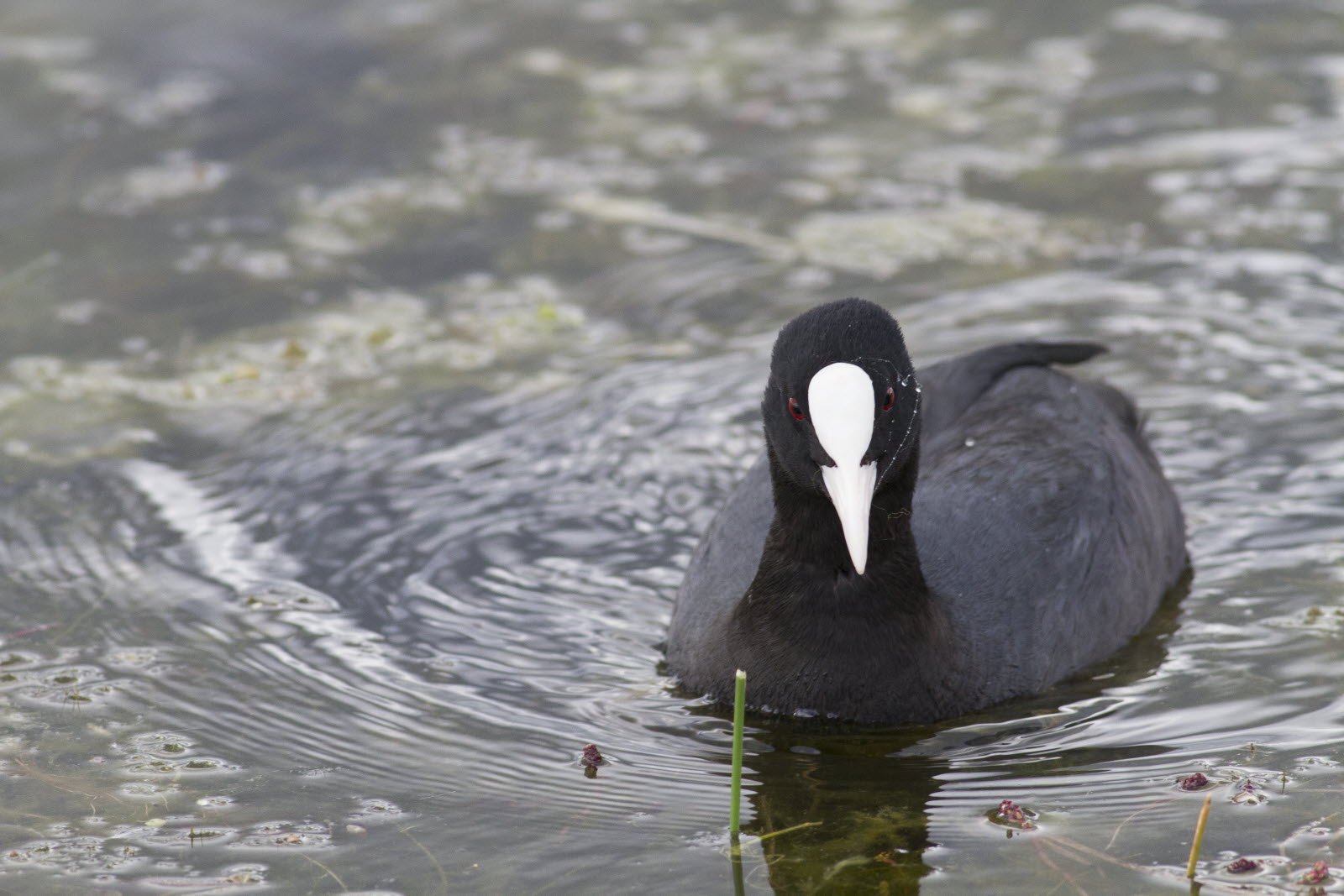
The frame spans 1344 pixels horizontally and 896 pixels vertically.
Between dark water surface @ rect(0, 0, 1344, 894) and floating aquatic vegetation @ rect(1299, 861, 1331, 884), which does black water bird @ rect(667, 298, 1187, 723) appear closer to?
dark water surface @ rect(0, 0, 1344, 894)

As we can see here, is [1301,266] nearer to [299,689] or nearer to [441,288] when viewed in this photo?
[441,288]

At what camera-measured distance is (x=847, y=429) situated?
352 centimetres

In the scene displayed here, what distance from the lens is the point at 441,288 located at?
6.51 m

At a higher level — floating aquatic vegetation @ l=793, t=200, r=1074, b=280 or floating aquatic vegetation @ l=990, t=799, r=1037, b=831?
floating aquatic vegetation @ l=793, t=200, r=1074, b=280

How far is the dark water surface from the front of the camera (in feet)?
11.8

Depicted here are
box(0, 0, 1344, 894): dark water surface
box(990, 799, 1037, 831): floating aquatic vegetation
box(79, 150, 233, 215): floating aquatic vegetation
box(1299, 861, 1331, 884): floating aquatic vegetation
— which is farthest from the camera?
box(79, 150, 233, 215): floating aquatic vegetation

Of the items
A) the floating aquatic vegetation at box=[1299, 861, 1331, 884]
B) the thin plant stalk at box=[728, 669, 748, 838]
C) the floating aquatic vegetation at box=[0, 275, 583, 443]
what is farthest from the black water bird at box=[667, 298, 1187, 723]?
the floating aquatic vegetation at box=[0, 275, 583, 443]

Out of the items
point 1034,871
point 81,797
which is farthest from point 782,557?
point 81,797

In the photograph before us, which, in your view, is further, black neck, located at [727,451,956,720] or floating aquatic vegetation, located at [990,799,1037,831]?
black neck, located at [727,451,956,720]

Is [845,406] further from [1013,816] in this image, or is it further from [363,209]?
[363,209]

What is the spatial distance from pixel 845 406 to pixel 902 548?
0.51m

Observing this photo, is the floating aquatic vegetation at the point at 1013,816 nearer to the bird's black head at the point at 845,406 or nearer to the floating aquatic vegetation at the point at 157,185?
the bird's black head at the point at 845,406

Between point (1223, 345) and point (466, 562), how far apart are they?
2.67 m

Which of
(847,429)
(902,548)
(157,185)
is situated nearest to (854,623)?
(902,548)
